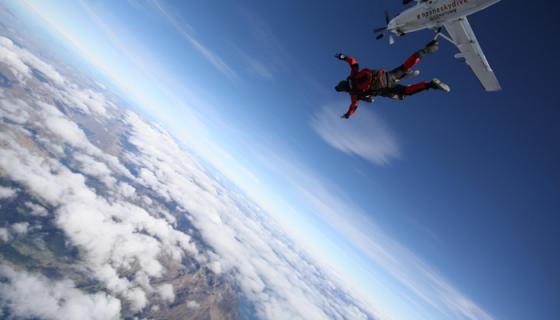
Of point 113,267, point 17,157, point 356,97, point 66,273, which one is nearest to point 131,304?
point 113,267

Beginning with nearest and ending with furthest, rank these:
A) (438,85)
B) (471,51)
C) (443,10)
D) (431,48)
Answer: (438,85) < (431,48) < (443,10) < (471,51)

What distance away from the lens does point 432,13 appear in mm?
14523

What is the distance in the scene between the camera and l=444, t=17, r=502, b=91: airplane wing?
14227 mm

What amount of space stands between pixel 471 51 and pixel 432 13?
2.81m

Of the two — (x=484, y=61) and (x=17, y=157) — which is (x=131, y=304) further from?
(x=484, y=61)

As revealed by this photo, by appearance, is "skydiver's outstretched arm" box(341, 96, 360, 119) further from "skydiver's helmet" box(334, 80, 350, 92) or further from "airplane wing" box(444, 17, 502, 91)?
"airplane wing" box(444, 17, 502, 91)

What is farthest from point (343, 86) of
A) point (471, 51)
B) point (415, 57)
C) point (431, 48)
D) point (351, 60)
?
point (471, 51)

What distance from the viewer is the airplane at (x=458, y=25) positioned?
45.6ft

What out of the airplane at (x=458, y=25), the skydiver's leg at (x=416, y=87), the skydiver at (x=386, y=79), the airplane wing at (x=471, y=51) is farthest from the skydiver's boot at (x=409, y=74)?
the airplane wing at (x=471, y=51)

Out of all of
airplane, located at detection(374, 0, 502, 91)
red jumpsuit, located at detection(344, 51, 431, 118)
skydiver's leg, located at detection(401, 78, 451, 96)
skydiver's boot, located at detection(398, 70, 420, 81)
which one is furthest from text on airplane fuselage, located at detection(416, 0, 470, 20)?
skydiver's leg, located at detection(401, 78, 451, 96)

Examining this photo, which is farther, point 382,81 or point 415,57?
point 415,57

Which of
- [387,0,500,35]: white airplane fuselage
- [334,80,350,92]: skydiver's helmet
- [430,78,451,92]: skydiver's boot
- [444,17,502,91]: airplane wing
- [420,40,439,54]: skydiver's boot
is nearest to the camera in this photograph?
[430,78,451,92]: skydiver's boot

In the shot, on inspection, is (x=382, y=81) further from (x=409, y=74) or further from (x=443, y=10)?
(x=443, y=10)

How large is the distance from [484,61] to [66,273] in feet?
668
